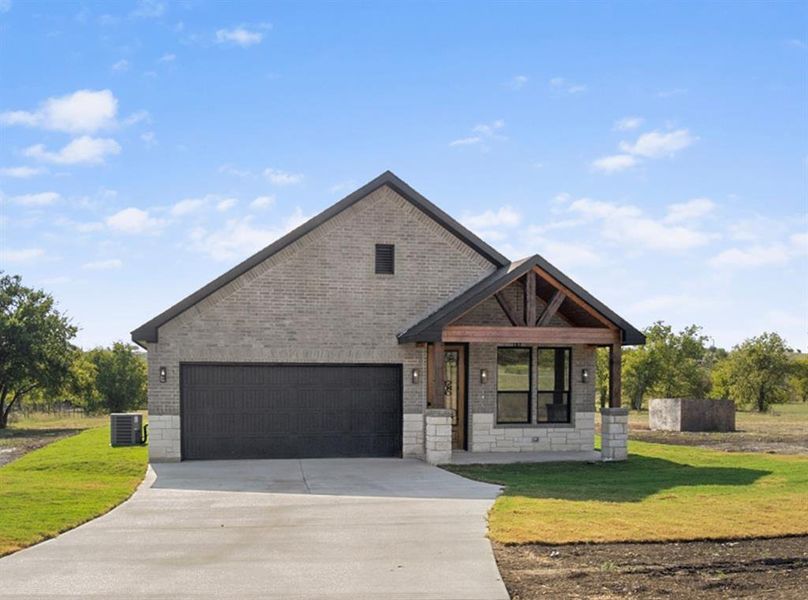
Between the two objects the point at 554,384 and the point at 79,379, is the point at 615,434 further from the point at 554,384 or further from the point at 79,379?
the point at 79,379

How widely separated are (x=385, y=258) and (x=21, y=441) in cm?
1541

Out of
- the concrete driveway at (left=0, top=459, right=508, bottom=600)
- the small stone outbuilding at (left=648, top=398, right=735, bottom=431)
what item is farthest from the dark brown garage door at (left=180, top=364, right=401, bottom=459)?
the small stone outbuilding at (left=648, top=398, right=735, bottom=431)

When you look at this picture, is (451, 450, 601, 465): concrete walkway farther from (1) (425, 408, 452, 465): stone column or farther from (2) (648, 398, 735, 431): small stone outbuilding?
(2) (648, 398, 735, 431): small stone outbuilding

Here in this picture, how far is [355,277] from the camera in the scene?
65.1 feet

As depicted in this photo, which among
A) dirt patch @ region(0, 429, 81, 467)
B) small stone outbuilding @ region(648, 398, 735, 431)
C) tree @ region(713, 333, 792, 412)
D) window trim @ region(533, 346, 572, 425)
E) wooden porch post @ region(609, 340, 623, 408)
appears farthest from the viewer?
tree @ region(713, 333, 792, 412)

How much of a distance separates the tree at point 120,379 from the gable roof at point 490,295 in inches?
1309

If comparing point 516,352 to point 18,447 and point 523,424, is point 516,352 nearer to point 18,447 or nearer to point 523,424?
point 523,424

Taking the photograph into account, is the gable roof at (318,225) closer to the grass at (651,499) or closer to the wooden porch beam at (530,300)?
the wooden porch beam at (530,300)

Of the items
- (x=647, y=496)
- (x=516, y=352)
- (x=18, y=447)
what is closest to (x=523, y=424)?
(x=516, y=352)

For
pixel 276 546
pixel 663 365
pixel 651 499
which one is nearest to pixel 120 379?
pixel 663 365

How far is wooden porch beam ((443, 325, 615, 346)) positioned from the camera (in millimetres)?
18625

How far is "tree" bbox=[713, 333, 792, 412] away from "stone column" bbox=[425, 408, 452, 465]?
3773 cm

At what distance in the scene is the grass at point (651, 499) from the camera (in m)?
10.4

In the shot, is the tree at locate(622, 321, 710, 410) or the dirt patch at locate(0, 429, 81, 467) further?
the tree at locate(622, 321, 710, 410)
